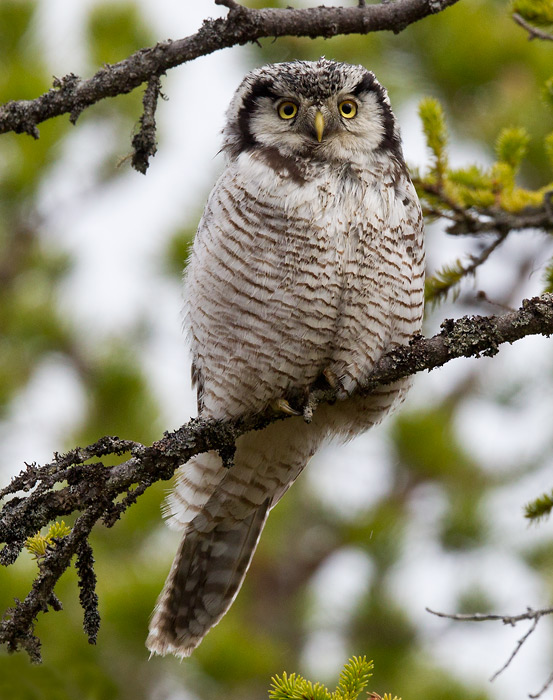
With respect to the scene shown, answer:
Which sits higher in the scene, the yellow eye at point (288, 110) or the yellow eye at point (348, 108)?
the yellow eye at point (348, 108)

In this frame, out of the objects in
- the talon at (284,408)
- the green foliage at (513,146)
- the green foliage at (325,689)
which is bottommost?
the green foliage at (325,689)

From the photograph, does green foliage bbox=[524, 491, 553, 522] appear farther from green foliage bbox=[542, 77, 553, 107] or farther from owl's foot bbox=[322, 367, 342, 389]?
green foliage bbox=[542, 77, 553, 107]

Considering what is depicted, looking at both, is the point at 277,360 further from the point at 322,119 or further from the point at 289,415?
the point at 322,119

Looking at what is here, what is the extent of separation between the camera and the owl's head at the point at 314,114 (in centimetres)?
353

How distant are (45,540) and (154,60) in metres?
1.50

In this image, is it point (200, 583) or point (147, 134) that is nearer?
point (147, 134)

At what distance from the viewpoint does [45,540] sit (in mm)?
2551

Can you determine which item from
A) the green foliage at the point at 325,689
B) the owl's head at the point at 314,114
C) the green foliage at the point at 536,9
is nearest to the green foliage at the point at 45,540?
the green foliage at the point at 325,689

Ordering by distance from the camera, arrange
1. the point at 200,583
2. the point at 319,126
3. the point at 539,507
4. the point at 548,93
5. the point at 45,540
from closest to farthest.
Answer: the point at 45,540 → the point at 539,507 → the point at 548,93 → the point at 319,126 → the point at 200,583

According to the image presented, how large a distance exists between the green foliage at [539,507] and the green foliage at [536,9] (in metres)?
1.70

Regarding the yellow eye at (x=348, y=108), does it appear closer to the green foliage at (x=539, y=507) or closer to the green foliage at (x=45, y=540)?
the green foliage at (x=539, y=507)

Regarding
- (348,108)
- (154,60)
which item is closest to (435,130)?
(348,108)

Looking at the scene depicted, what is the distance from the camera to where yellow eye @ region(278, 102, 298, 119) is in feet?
11.9

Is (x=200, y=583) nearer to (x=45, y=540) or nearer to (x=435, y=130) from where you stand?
(x=45, y=540)
